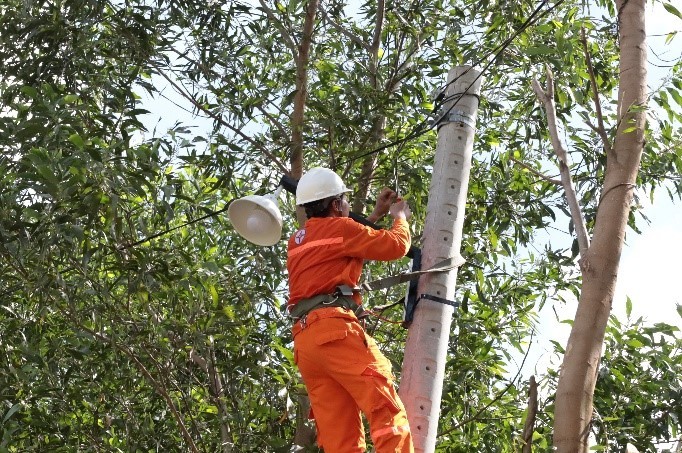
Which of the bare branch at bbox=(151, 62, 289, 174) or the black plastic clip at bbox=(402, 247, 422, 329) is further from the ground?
the bare branch at bbox=(151, 62, 289, 174)

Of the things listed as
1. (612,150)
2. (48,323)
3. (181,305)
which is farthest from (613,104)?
(48,323)

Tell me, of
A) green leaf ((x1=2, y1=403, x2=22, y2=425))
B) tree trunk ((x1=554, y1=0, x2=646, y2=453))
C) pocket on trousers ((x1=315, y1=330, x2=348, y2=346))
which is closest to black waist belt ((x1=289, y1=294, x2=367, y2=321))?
pocket on trousers ((x1=315, y1=330, x2=348, y2=346))

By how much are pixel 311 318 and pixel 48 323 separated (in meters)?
3.30

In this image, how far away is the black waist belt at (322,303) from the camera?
185 inches

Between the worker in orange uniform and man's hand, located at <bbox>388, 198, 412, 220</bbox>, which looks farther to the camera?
man's hand, located at <bbox>388, 198, 412, 220</bbox>

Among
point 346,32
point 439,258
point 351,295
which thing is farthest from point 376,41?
point 439,258

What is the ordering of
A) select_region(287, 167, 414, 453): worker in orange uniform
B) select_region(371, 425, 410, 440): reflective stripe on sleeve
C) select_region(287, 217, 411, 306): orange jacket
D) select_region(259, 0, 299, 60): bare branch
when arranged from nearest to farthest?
select_region(371, 425, 410, 440): reflective stripe on sleeve → select_region(287, 167, 414, 453): worker in orange uniform → select_region(287, 217, 411, 306): orange jacket → select_region(259, 0, 299, 60): bare branch

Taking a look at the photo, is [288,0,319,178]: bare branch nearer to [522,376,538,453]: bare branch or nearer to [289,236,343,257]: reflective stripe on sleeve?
[289,236,343,257]: reflective stripe on sleeve

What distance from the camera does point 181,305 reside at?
656 centimetres

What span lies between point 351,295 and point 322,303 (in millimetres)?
140

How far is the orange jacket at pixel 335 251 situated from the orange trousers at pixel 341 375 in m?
0.16

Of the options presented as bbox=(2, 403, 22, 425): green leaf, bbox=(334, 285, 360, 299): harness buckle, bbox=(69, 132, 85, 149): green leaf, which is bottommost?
bbox=(2, 403, 22, 425): green leaf

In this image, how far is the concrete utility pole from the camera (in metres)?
4.34

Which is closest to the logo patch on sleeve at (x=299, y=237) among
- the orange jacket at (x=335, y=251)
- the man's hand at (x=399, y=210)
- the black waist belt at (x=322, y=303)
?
the orange jacket at (x=335, y=251)
